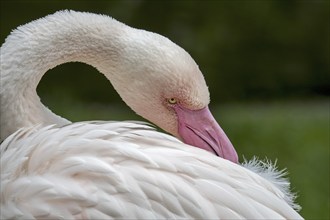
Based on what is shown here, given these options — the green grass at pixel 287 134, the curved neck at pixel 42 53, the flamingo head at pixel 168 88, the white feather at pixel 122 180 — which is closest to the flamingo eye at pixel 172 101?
the flamingo head at pixel 168 88

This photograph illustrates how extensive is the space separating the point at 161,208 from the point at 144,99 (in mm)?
664

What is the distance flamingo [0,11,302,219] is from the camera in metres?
2.36

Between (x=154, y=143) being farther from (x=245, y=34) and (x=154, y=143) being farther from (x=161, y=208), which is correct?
(x=245, y=34)

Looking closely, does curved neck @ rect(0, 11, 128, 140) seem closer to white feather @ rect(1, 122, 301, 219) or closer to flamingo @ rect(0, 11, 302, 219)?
flamingo @ rect(0, 11, 302, 219)

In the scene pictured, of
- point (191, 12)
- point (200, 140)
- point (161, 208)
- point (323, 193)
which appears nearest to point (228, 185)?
point (161, 208)

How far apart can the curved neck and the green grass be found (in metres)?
2.04

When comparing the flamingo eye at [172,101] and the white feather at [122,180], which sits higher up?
the flamingo eye at [172,101]

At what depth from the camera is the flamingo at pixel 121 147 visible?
236 cm

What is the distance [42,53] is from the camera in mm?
2908

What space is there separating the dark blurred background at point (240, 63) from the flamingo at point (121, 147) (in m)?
2.82

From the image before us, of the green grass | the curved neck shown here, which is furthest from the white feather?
the green grass

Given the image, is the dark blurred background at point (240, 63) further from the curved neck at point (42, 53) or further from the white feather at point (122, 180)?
the white feather at point (122, 180)

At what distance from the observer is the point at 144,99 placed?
9.66ft

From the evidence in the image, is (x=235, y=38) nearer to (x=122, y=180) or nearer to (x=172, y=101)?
(x=172, y=101)
